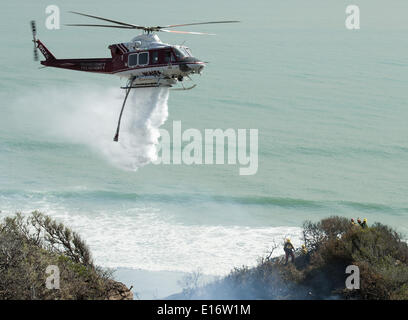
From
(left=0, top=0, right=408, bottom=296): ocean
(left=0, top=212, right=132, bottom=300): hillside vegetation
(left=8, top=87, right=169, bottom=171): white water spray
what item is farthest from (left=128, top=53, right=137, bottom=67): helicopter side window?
(left=0, top=212, right=132, bottom=300): hillside vegetation

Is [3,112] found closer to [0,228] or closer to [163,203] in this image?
[163,203]

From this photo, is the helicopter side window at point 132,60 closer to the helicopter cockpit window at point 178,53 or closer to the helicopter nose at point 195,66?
the helicopter cockpit window at point 178,53

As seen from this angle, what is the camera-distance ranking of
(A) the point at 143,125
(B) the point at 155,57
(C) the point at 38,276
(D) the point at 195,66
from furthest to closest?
(A) the point at 143,125, (B) the point at 155,57, (D) the point at 195,66, (C) the point at 38,276

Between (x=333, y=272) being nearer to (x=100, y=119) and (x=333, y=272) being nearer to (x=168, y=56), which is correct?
(x=168, y=56)

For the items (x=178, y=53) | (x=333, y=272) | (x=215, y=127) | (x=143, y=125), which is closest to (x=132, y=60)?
(x=178, y=53)

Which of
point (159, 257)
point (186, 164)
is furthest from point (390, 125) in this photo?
point (159, 257)

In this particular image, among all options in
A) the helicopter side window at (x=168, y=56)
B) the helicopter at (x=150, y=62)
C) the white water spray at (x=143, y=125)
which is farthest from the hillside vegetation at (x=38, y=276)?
the white water spray at (x=143, y=125)

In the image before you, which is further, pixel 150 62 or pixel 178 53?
pixel 150 62

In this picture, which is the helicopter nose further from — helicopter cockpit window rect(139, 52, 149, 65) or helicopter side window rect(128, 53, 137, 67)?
helicopter side window rect(128, 53, 137, 67)

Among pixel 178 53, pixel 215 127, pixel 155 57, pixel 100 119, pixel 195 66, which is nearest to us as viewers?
pixel 195 66
